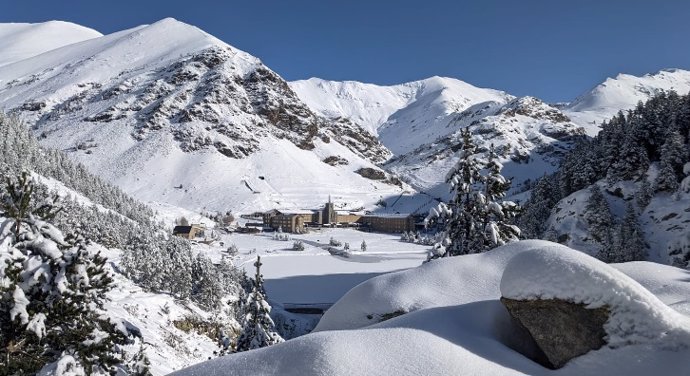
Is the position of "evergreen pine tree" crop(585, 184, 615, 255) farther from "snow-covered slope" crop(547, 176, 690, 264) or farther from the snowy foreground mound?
the snowy foreground mound

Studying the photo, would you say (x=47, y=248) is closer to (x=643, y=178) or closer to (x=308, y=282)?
(x=308, y=282)

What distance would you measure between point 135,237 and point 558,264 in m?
52.5

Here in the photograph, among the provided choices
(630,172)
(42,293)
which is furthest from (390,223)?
(42,293)

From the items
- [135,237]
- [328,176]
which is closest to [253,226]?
[328,176]

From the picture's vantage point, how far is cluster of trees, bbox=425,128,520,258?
16828mm

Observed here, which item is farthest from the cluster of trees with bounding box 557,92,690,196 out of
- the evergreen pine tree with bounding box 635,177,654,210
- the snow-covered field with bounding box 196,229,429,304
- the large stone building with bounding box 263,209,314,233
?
the large stone building with bounding box 263,209,314,233

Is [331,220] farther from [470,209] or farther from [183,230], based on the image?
[470,209]

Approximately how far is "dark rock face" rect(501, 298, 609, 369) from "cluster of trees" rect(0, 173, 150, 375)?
678cm

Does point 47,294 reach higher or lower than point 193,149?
lower

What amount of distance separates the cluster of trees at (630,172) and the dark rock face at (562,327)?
34.9 metres

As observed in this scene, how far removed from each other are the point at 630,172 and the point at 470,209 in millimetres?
50303

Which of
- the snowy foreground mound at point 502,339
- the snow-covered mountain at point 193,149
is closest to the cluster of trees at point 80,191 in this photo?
the snowy foreground mound at point 502,339

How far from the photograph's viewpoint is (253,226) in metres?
122

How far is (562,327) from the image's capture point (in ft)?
18.8
